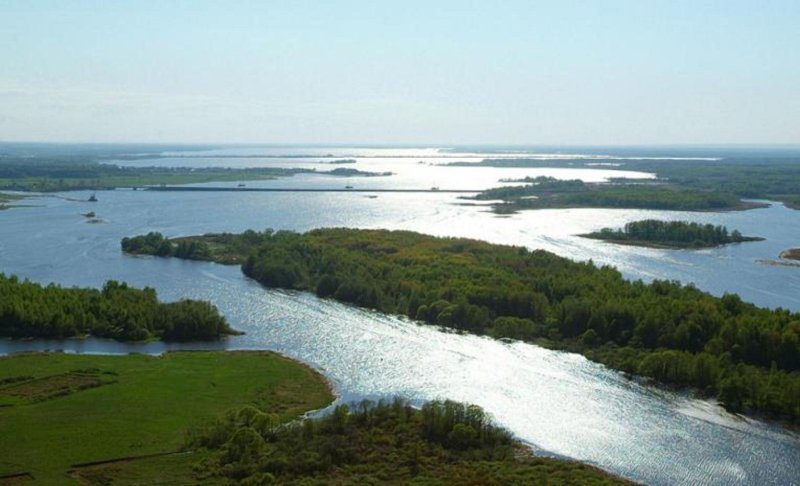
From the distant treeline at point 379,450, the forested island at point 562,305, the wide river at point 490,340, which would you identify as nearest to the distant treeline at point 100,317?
the wide river at point 490,340

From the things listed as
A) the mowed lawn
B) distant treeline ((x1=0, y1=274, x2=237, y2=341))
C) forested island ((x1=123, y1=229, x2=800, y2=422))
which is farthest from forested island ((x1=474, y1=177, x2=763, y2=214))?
the mowed lawn

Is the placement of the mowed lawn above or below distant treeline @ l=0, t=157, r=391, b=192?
below

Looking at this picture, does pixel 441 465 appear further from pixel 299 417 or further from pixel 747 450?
pixel 747 450

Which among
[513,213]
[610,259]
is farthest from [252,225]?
[610,259]

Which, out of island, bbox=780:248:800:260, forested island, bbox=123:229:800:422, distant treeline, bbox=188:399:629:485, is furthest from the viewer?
island, bbox=780:248:800:260

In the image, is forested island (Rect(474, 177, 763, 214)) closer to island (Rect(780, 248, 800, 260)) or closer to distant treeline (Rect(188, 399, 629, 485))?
island (Rect(780, 248, 800, 260))

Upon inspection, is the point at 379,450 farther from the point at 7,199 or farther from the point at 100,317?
the point at 7,199
